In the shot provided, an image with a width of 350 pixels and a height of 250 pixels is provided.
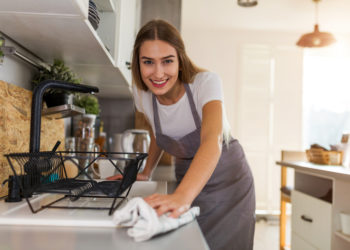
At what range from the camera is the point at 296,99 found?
428 cm

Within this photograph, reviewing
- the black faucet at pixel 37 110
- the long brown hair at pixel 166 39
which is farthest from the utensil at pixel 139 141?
the black faucet at pixel 37 110

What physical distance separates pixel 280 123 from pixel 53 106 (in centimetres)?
367

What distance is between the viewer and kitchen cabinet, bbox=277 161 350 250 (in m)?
1.68

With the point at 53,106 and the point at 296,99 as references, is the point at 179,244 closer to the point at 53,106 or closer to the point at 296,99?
the point at 53,106

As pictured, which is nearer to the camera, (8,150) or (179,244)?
(179,244)

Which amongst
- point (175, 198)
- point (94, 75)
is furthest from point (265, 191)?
point (175, 198)

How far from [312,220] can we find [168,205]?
5.53 feet

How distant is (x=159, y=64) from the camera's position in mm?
996

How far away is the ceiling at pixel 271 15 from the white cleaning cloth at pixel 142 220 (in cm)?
332

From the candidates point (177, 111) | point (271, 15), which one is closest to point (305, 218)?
point (177, 111)

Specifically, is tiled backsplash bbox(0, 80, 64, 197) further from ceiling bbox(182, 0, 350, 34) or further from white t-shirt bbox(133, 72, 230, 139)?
ceiling bbox(182, 0, 350, 34)

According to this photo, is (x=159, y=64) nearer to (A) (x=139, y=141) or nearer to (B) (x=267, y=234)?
(A) (x=139, y=141)

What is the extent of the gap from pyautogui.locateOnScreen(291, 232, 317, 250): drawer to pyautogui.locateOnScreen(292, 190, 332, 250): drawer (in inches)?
0.9

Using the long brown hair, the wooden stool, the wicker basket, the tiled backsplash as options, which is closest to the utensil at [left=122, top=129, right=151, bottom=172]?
the long brown hair
